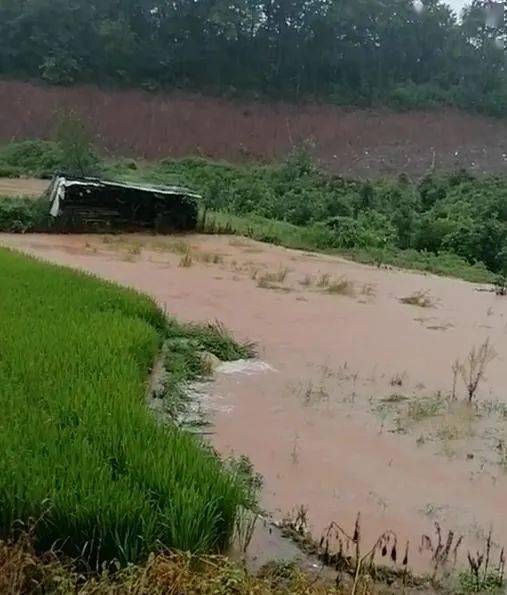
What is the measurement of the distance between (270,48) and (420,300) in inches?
1182

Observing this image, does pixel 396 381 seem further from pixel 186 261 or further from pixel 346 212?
pixel 346 212

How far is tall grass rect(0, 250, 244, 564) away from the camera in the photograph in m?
2.91

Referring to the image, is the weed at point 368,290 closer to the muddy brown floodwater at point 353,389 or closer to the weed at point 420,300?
the muddy brown floodwater at point 353,389

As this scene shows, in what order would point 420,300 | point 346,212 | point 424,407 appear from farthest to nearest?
point 346,212 → point 420,300 → point 424,407

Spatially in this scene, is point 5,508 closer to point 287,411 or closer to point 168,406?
point 168,406

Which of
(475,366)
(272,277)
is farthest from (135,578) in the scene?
(272,277)

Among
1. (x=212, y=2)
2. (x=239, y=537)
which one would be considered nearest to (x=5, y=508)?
(x=239, y=537)

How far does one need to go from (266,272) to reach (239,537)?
714 cm

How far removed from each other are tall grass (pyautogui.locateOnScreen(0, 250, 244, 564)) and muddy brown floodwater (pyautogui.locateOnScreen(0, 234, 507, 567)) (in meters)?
0.56

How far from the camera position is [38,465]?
315 centimetres

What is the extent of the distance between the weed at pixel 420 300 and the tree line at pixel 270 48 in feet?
84.5

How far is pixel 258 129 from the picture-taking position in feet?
102

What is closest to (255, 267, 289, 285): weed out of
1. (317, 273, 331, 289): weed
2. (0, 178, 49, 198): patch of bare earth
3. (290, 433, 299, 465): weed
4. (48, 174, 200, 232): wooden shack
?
(317, 273, 331, 289): weed

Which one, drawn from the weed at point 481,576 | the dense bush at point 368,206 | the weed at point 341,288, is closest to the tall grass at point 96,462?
the weed at point 481,576
